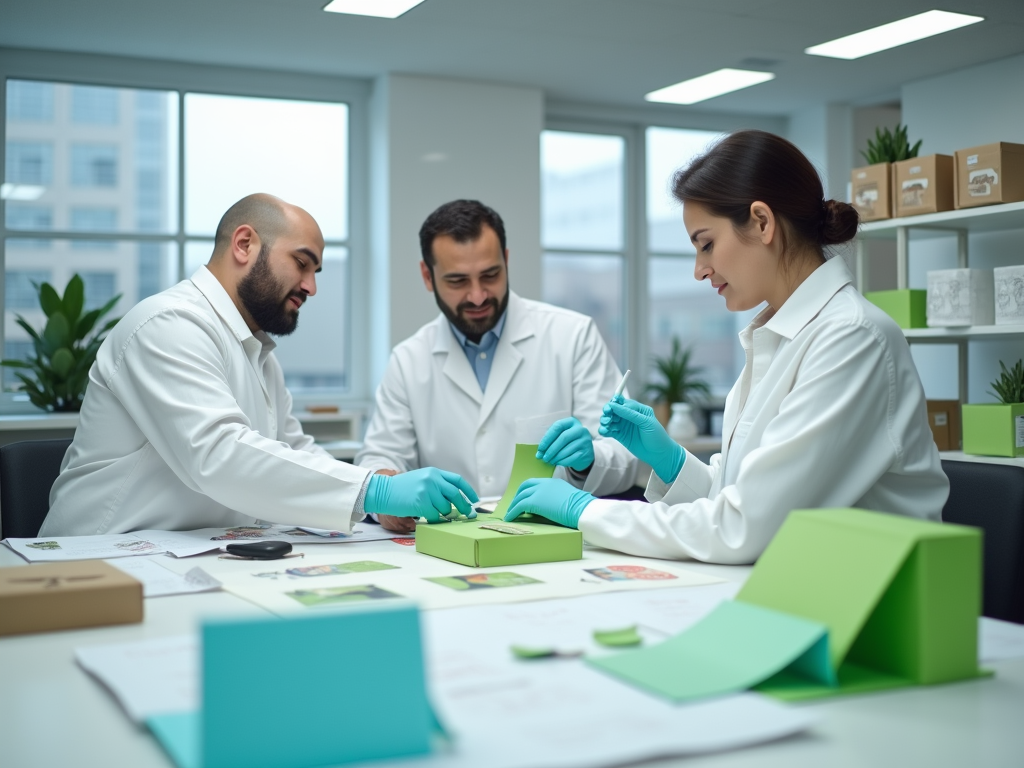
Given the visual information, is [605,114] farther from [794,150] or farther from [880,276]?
[794,150]

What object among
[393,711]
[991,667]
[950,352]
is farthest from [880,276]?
[393,711]

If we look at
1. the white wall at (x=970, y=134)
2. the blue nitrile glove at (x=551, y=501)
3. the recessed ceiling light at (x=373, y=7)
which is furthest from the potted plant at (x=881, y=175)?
the blue nitrile glove at (x=551, y=501)

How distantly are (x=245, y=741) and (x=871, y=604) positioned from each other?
54cm

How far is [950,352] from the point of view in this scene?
5121 mm

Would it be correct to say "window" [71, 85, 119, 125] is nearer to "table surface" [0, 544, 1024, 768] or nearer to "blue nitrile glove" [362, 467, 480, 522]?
"blue nitrile glove" [362, 467, 480, 522]

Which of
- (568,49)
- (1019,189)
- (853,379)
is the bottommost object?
(853,379)

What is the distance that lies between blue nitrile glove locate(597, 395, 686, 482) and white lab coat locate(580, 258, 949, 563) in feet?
1.30

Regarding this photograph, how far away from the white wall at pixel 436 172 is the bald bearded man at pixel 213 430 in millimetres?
2795

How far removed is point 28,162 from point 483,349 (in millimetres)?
3050

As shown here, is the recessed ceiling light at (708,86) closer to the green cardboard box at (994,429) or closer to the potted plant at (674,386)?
the potted plant at (674,386)

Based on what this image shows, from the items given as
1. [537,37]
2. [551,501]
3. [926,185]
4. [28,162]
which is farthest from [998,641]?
[28,162]

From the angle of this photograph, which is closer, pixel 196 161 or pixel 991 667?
pixel 991 667

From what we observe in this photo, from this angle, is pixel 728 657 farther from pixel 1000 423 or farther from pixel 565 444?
pixel 1000 423

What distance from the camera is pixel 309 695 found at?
0.75 meters
